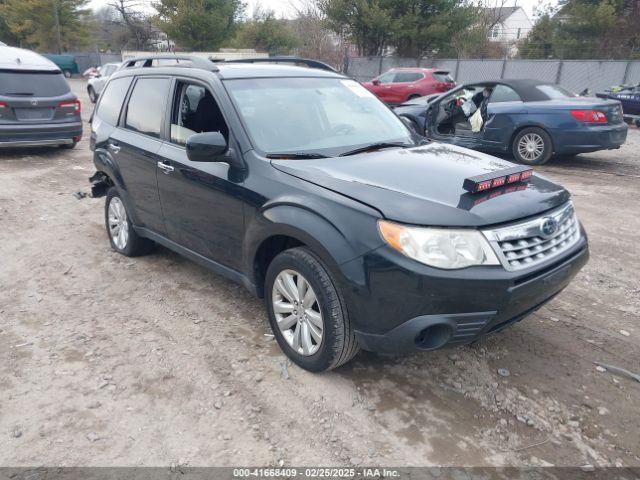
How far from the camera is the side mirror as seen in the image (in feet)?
10.6

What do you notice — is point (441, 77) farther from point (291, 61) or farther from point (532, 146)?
point (291, 61)

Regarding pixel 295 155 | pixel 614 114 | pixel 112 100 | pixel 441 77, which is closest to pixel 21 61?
pixel 112 100

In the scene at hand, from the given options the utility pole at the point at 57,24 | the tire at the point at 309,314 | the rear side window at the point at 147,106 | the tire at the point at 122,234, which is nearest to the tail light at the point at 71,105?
the tire at the point at 122,234

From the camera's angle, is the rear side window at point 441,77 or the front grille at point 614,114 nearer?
the front grille at point 614,114

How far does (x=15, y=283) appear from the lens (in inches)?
177

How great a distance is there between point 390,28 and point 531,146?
22.7 m

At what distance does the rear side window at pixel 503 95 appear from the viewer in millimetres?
9156

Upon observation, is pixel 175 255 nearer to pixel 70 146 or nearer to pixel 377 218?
pixel 377 218

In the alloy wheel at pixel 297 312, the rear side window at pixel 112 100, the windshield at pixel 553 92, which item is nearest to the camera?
the alloy wheel at pixel 297 312

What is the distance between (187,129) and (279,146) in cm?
90

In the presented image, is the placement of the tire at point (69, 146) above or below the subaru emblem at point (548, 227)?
below

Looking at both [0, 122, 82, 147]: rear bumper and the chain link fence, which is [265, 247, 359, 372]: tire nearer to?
[0, 122, 82, 147]: rear bumper

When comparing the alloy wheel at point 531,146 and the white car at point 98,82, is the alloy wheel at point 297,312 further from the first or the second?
the white car at point 98,82

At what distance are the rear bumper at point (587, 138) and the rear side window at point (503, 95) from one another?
3.30ft
